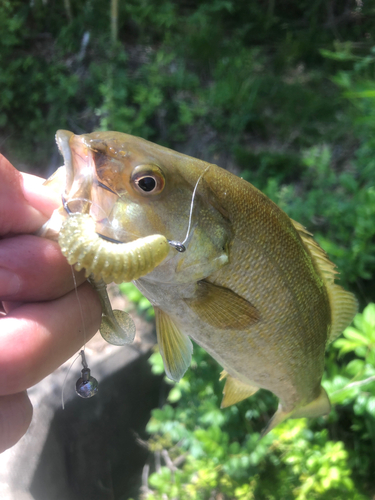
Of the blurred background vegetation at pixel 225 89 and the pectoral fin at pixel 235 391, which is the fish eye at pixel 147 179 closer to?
the pectoral fin at pixel 235 391

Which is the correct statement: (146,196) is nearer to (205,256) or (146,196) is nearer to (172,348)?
(205,256)

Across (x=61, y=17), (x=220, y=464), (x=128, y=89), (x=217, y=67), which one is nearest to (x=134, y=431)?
(x=220, y=464)

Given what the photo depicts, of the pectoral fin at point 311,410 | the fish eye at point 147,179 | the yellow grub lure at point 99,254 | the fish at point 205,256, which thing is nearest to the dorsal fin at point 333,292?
the fish at point 205,256

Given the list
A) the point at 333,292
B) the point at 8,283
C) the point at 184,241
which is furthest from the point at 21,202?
the point at 333,292

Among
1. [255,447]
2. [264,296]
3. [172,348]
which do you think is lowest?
[255,447]

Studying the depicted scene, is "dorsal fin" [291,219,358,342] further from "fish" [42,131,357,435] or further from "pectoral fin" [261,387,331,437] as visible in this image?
"pectoral fin" [261,387,331,437]

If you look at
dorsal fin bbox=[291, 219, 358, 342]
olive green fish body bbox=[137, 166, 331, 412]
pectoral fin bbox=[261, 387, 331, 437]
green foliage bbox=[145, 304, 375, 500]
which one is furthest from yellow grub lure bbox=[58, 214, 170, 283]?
green foliage bbox=[145, 304, 375, 500]
